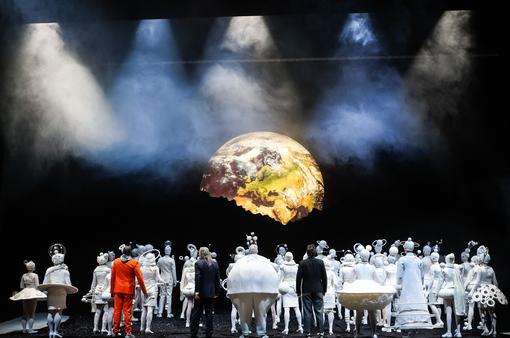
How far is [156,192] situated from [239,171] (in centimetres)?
255

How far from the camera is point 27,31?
17.9 metres

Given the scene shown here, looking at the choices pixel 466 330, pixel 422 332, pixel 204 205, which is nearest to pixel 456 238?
pixel 466 330

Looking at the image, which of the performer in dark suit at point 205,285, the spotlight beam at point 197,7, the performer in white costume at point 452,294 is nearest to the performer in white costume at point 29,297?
the performer in dark suit at point 205,285

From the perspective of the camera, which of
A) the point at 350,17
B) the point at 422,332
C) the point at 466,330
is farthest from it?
the point at 350,17

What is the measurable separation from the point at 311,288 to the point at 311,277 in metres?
0.19

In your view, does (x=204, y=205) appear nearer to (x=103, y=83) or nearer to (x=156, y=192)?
(x=156, y=192)

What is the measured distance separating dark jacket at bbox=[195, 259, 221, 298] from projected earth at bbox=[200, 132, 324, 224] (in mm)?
7146

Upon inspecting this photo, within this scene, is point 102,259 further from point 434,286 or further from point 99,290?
point 434,286

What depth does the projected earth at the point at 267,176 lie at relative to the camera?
1816 centimetres

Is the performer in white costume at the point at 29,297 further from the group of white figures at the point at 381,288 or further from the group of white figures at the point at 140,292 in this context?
the group of white figures at the point at 381,288

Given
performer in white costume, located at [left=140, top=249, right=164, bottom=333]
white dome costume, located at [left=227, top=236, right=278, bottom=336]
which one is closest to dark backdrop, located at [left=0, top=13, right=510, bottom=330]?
performer in white costume, located at [left=140, top=249, right=164, bottom=333]

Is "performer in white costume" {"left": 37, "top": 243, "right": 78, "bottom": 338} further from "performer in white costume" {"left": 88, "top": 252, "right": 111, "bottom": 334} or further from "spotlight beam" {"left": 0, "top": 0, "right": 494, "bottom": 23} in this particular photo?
"spotlight beam" {"left": 0, "top": 0, "right": 494, "bottom": 23}

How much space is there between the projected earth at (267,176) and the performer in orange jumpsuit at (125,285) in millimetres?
7323

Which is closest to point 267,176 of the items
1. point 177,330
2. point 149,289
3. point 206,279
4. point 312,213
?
point 312,213
